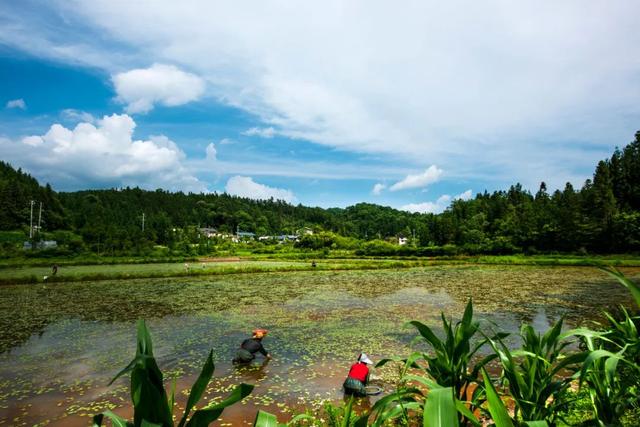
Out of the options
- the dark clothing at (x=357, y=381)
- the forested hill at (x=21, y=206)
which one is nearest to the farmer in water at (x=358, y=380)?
the dark clothing at (x=357, y=381)

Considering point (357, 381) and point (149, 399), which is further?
point (357, 381)

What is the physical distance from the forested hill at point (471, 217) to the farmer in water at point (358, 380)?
45.8m

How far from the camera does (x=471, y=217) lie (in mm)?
75812

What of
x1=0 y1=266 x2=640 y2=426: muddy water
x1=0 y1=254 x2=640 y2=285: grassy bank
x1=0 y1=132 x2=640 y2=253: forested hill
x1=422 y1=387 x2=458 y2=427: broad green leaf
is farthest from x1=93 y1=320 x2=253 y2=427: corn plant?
x1=0 y1=132 x2=640 y2=253: forested hill

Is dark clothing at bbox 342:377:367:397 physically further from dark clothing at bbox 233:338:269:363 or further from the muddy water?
dark clothing at bbox 233:338:269:363

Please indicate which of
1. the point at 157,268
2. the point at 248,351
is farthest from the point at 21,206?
the point at 248,351

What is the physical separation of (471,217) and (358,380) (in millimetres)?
75758

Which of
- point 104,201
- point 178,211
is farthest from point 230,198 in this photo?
point 104,201

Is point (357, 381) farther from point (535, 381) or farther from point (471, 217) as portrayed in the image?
point (471, 217)

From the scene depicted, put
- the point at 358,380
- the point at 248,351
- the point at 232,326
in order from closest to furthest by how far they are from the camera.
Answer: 1. the point at 358,380
2. the point at 248,351
3. the point at 232,326

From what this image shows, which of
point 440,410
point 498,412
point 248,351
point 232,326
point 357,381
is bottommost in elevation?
point 232,326

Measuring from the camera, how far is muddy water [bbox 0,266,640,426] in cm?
727

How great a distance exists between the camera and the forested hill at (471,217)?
43.7 metres

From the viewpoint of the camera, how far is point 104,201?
10131 centimetres
